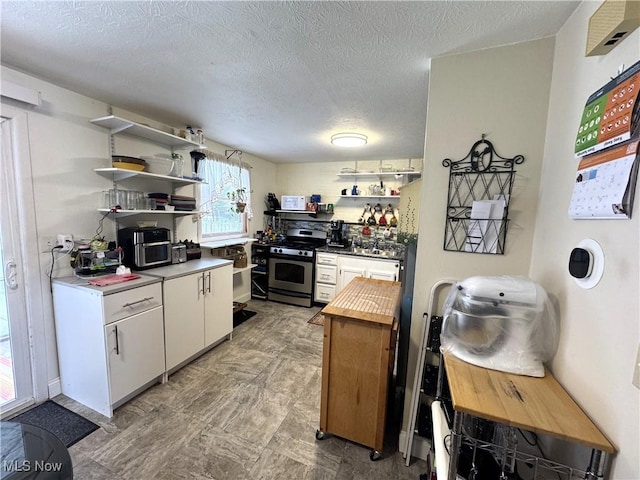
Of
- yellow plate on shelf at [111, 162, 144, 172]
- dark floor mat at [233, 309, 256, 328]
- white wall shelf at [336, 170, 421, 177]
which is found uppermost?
white wall shelf at [336, 170, 421, 177]

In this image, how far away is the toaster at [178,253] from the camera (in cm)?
264

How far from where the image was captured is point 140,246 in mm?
2301

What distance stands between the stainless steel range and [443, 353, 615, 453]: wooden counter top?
10.1ft

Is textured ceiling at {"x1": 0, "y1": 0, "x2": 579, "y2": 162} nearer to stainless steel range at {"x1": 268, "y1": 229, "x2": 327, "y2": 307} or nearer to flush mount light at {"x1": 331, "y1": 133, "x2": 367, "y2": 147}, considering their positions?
flush mount light at {"x1": 331, "y1": 133, "x2": 367, "y2": 147}

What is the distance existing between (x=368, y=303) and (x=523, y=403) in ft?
3.12

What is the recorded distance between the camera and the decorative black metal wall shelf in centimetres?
137

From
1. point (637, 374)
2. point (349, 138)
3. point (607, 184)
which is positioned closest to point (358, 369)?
point (637, 374)

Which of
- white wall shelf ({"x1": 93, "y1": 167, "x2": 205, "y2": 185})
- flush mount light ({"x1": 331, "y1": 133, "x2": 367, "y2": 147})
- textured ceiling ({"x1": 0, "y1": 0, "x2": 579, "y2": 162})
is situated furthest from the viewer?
flush mount light ({"x1": 331, "y1": 133, "x2": 367, "y2": 147})

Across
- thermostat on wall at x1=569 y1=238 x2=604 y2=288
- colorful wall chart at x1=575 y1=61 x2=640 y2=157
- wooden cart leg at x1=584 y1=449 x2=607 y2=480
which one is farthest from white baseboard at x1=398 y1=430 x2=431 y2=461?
colorful wall chart at x1=575 y1=61 x2=640 y2=157

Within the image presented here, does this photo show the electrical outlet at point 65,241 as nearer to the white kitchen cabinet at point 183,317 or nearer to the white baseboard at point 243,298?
the white kitchen cabinet at point 183,317

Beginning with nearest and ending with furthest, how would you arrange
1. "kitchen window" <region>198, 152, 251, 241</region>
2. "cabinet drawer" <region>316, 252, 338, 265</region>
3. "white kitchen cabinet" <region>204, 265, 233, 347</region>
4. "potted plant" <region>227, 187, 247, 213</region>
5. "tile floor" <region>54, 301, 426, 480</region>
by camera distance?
"tile floor" <region>54, 301, 426, 480</region>, "white kitchen cabinet" <region>204, 265, 233, 347</region>, "kitchen window" <region>198, 152, 251, 241</region>, "potted plant" <region>227, 187, 247, 213</region>, "cabinet drawer" <region>316, 252, 338, 265</region>

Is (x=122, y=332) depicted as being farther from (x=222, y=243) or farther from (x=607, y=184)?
(x=607, y=184)

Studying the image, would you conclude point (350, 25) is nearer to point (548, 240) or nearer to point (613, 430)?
point (548, 240)

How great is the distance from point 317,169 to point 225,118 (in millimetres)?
2345
